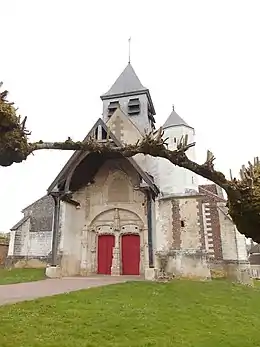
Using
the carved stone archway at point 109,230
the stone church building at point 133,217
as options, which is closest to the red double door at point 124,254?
the stone church building at point 133,217

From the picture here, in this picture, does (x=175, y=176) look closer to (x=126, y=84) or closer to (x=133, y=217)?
(x=133, y=217)

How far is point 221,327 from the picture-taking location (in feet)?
20.9

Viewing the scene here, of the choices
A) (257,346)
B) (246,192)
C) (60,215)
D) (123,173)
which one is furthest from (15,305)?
(123,173)

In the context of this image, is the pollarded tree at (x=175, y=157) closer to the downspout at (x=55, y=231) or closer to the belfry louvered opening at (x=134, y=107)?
the downspout at (x=55, y=231)

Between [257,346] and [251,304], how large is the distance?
4.40 metres

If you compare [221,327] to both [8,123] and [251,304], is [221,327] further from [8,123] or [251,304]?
[8,123]

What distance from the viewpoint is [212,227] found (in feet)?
52.5

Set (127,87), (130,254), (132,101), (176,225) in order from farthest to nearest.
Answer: (127,87) < (132,101) < (130,254) < (176,225)

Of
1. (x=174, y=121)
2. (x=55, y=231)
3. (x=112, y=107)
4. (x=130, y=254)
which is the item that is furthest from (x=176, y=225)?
(x=112, y=107)

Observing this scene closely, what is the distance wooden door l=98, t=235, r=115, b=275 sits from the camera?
16.5 metres

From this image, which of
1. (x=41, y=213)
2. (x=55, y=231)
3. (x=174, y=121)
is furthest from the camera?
(x=41, y=213)

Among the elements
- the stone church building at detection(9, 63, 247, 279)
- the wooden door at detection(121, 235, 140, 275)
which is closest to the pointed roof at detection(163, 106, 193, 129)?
the stone church building at detection(9, 63, 247, 279)

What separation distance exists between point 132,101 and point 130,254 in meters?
10.7

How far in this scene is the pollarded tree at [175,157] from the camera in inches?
155
